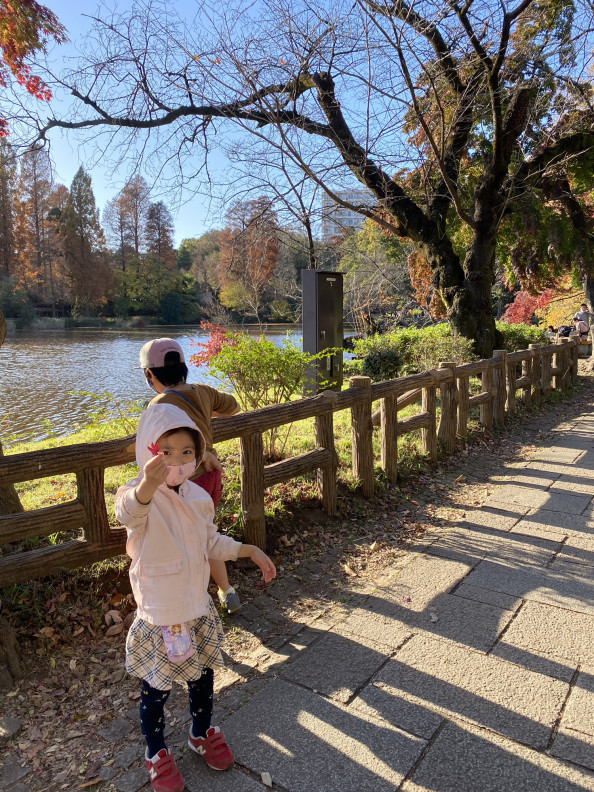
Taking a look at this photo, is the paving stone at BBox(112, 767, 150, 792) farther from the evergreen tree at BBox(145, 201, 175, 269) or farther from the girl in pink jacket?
the evergreen tree at BBox(145, 201, 175, 269)

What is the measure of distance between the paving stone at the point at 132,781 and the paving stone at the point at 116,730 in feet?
0.71

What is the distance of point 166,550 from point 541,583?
249 cm

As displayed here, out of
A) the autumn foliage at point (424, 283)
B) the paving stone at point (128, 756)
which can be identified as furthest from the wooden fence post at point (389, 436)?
the autumn foliage at point (424, 283)

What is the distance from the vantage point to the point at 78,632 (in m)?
2.70

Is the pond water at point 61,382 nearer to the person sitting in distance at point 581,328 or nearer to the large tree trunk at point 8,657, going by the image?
the large tree trunk at point 8,657

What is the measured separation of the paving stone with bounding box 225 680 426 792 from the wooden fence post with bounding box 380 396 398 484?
2.91m

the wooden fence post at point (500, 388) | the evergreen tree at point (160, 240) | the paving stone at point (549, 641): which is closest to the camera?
the paving stone at point (549, 641)

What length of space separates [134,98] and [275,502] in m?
5.35

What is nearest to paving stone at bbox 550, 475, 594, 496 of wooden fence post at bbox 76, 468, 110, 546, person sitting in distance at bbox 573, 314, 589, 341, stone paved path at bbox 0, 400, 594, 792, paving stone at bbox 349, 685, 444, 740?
stone paved path at bbox 0, 400, 594, 792

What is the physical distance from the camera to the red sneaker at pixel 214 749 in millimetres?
1881

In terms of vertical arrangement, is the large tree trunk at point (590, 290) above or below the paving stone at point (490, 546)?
above

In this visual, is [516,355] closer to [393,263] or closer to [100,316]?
[393,263]

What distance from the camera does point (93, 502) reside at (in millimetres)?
2812

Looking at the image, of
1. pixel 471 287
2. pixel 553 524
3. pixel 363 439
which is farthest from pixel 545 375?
pixel 363 439
